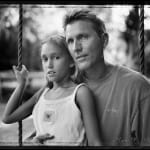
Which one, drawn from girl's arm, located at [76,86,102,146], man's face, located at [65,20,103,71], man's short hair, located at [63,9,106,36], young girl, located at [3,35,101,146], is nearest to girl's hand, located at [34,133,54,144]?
young girl, located at [3,35,101,146]

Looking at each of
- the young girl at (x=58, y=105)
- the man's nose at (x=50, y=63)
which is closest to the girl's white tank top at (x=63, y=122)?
the young girl at (x=58, y=105)

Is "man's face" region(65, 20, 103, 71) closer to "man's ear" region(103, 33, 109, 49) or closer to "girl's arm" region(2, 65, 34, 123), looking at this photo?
"man's ear" region(103, 33, 109, 49)

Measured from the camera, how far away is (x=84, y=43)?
791 mm

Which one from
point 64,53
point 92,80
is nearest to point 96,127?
point 92,80

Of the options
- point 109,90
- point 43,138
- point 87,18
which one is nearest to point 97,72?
point 109,90

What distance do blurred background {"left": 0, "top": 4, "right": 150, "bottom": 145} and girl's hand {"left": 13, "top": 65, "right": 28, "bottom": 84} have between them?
0.11 feet

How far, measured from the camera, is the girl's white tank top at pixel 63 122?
80 centimetres

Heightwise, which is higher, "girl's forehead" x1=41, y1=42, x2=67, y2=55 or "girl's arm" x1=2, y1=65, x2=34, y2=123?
"girl's forehead" x1=41, y1=42, x2=67, y2=55

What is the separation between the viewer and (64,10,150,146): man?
30.9 inches

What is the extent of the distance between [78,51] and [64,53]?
6 centimetres

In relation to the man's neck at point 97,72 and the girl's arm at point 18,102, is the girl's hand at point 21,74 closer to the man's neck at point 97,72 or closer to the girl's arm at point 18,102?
the girl's arm at point 18,102

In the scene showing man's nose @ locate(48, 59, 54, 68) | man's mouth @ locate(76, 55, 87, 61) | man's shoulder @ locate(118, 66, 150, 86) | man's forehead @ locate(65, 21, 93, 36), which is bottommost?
man's shoulder @ locate(118, 66, 150, 86)

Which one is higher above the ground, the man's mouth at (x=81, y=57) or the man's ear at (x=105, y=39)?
the man's ear at (x=105, y=39)

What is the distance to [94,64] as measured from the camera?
2.67 ft
